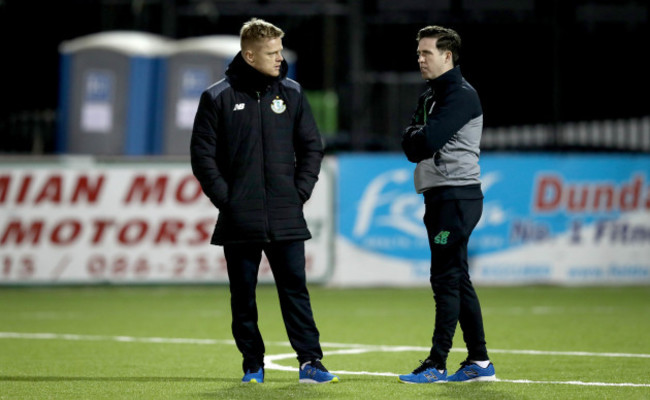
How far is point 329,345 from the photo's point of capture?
30.5 ft

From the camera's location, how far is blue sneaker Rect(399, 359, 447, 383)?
6945mm

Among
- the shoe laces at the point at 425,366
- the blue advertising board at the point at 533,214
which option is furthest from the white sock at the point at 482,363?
the blue advertising board at the point at 533,214

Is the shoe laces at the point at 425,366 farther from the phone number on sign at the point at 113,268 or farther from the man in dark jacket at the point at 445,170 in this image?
the phone number on sign at the point at 113,268

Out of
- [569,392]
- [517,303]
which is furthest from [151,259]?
[569,392]

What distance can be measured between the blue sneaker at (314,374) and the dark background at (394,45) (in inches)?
399

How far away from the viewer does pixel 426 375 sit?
695cm

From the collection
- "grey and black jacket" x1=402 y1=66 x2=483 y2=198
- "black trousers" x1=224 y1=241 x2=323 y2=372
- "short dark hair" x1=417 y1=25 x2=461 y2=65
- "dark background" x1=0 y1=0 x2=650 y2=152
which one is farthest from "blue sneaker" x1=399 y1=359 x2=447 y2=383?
"dark background" x1=0 y1=0 x2=650 y2=152

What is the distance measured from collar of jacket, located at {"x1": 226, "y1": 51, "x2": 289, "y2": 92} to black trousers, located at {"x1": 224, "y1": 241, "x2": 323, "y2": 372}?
86cm

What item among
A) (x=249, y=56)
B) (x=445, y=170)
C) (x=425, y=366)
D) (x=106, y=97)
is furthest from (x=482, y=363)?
(x=106, y=97)

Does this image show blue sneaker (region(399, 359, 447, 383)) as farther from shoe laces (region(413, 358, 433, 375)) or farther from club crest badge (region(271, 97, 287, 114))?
club crest badge (region(271, 97, 287, 114))

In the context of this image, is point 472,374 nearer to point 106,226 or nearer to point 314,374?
point 314,374

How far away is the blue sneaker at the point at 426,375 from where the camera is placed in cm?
695

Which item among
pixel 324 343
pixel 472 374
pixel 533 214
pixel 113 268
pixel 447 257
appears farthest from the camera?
pixel 533 214

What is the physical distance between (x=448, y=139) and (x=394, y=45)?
557 inches
